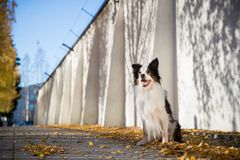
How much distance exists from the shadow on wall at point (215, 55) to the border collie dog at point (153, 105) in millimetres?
2973

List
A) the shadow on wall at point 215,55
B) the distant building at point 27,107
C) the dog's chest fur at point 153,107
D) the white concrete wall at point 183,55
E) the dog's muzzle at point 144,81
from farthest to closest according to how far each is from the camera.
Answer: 1. the distant building at point 27,107
2. the white concrete wall at point 183,55
3. the shadow on wall at point 215,55
4. the dog's chest fur at point 153,107
5. the dog's muzzle at point 144,81

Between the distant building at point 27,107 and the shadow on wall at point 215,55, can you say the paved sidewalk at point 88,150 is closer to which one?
the shadow on wall at point 215,55

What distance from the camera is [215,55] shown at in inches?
389

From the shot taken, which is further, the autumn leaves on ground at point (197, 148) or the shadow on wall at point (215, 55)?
the shadow on wall at point (215, 55)

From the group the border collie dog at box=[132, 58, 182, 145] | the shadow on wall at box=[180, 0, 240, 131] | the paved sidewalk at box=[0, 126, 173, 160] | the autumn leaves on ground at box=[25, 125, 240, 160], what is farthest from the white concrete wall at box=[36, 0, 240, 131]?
the paved sidewalk at box=[0, 126, 173, 160]

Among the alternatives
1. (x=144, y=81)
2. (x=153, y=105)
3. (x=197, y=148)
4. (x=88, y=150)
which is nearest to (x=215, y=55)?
(x=153, y=105)

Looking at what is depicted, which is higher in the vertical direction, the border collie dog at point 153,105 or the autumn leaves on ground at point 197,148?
the border collie dog at point 153,105

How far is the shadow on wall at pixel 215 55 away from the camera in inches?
353

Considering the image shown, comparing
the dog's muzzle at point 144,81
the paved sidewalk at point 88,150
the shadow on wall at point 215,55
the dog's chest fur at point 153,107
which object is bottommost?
the paved sidewalk at point 88,150

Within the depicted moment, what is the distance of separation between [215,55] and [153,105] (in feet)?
14.1

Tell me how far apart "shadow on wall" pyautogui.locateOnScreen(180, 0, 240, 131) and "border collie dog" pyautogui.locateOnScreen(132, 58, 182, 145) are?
297cm

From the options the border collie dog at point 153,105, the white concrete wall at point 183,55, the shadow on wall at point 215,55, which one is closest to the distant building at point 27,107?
the white concrete wall at point 183,55

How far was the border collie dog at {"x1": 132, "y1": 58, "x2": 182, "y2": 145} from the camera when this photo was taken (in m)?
6.24

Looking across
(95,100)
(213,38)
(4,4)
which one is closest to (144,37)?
(213,38)
